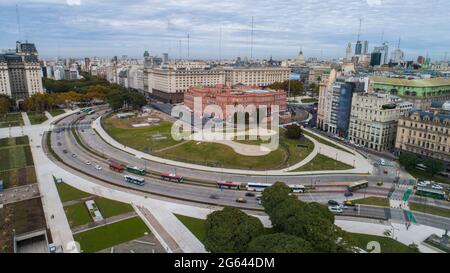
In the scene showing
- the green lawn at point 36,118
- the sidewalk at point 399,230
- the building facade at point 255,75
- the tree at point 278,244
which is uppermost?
the building facade at point 255,75

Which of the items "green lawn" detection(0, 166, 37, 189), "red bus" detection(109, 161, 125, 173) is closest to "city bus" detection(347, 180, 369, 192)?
"red bus" detection(109, 161, 125, 173)

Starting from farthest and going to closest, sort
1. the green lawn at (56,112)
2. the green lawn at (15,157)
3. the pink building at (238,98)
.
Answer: the green lawn at (56,112), the pink building at (238,98), the green lawn at (15,157)

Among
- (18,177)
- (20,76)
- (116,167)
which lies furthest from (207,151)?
(20,76)

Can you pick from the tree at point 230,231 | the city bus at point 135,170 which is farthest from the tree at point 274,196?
the city bus at point 135,170

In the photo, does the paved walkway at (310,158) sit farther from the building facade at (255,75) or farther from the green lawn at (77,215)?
the building facade at (255,75)

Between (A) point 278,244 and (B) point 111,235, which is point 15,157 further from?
(A) point 278,244

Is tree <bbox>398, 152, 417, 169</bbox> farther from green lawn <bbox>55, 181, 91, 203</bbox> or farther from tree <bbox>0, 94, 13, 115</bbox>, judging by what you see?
tree <bbox>0, 94, 13, 115</bbox>
